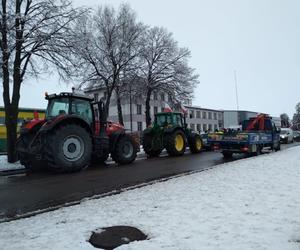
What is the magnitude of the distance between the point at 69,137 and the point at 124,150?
3429 mm

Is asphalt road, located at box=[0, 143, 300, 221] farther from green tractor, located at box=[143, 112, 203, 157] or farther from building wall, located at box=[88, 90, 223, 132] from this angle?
building wall, located at box=[88, 90, 223, 132]

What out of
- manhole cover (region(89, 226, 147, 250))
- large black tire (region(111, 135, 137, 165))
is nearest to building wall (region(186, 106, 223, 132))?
large black tire (region(111, 135, 137, 165))

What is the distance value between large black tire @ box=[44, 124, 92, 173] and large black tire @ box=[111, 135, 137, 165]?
2015 millimetres

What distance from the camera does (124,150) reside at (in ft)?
49.4

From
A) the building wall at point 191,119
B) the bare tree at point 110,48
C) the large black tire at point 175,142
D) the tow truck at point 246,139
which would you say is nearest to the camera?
the tow truck at point 246,139

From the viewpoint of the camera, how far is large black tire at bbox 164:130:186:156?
60.8ft

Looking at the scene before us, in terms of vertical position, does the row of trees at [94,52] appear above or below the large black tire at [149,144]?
above

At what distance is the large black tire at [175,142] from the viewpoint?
18519mm

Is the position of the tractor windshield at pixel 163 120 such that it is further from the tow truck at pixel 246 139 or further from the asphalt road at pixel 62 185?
the asphalt road at pixel 62 185

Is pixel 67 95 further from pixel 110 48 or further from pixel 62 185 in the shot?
pixel 110 48

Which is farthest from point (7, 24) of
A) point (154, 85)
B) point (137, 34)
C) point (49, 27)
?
point (154, 85)

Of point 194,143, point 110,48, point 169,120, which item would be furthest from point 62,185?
point 110,48

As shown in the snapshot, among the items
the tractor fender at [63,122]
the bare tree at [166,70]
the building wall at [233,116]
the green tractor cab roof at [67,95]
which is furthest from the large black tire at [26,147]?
the building wall at [233,116]

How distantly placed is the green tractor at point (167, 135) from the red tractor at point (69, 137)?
14.0 ft
